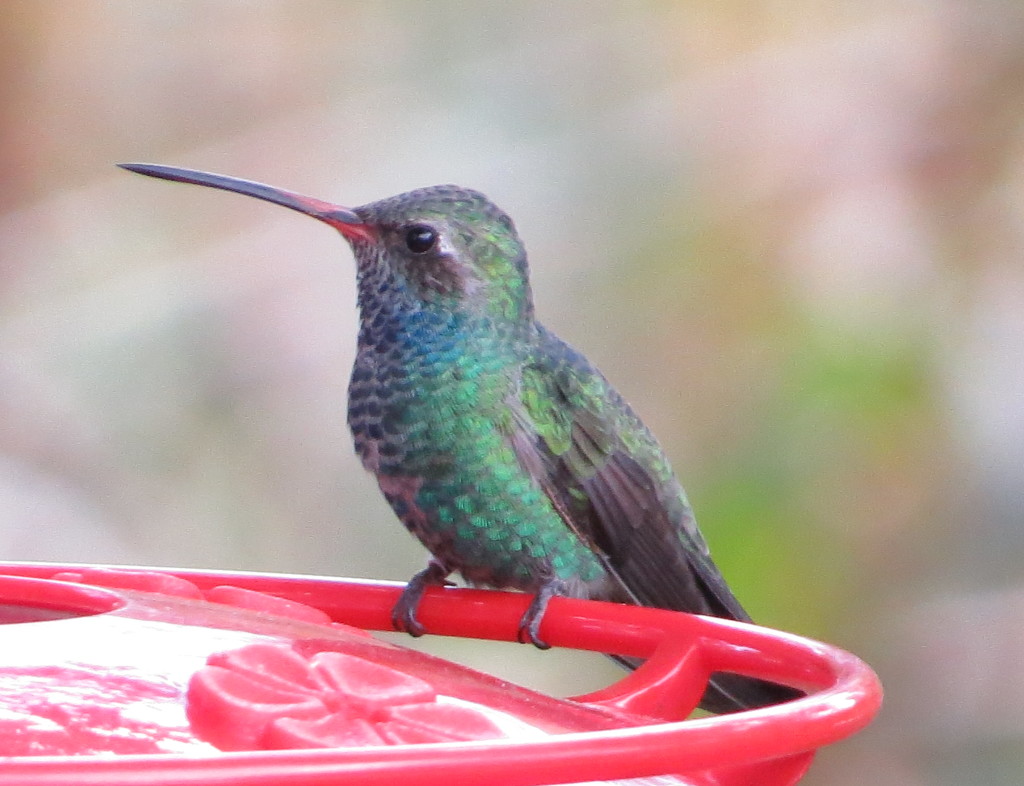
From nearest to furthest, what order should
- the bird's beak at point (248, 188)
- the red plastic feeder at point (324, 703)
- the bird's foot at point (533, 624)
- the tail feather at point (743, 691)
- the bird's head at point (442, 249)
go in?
the red plastic feeder at point (324, 703)
the bird's foot at point (533, 624)
the bird's beak at point (248, 188)
the tail feather at point (743, 691)
the bird's head at point (442, 249)

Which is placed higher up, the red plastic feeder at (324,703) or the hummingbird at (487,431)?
the hummingbird at (487,431)

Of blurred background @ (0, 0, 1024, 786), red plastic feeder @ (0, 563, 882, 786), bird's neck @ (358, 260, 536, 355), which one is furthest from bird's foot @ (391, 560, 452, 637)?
blurred background @ (0, 0, 1024, 786)

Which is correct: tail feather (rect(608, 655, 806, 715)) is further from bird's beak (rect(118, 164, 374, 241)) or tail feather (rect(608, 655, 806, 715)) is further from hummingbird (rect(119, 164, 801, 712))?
bird's beak (rect(118, 164, 374, 241))

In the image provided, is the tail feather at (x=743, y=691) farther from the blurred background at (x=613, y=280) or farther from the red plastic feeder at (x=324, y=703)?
the blurred background at (x=613, y=280)

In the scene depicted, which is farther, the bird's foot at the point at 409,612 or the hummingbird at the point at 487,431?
the hummingbird at the point at 487,431

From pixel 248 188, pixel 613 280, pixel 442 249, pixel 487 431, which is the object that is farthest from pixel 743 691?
pixel 613 280

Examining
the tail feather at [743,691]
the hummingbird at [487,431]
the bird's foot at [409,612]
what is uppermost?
the hummingbird at [487,431]

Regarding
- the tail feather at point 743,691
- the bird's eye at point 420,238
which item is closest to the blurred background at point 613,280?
the tail feather at point 743,691

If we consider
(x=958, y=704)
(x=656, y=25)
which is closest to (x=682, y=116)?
(x=656, y=25)
